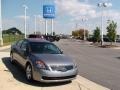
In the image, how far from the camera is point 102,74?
13172mm

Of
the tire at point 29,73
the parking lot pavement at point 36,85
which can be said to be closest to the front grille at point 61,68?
the parking lot pavement at point 36,85

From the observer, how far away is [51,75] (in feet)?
32.4

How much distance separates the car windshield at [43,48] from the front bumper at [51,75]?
5.27 ft

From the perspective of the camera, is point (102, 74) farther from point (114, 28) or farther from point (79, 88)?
point (114, 28)

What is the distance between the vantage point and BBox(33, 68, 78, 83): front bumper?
390 inches

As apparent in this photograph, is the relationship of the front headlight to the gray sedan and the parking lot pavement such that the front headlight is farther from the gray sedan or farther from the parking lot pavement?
the parking lot pavement

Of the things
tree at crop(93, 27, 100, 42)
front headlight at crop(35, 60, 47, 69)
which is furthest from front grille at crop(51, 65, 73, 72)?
tree at crop(93, 27, 100, 42)

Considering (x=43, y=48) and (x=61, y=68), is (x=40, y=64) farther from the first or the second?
(x=43, y=48)

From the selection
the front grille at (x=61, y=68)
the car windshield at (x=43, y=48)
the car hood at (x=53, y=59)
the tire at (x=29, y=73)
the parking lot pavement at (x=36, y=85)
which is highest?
the car windshield at (x=43, y=48)

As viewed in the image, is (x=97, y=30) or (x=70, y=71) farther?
(x=97, y=30)

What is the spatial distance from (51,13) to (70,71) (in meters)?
49.9

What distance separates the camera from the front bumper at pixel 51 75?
990 cm

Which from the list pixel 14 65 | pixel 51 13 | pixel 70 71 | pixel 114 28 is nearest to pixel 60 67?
pixel 70 71

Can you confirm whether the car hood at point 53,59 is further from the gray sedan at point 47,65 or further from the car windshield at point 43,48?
the car windshield at point 43,48
